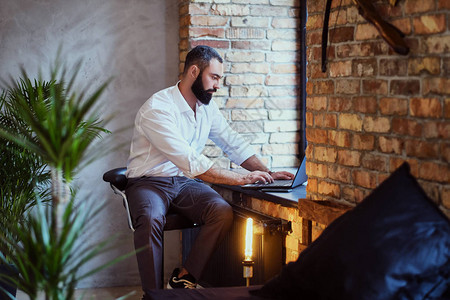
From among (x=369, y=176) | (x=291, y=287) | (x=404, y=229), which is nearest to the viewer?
(x=404, y=229)

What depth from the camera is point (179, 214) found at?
12.8 feet

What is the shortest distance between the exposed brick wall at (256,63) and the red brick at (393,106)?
2.03 metres

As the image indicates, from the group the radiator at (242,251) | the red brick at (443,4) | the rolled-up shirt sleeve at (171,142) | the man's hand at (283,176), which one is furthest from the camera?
the man's hand at (283,176)

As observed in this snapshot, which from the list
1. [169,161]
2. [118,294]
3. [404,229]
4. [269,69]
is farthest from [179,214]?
[404,229]

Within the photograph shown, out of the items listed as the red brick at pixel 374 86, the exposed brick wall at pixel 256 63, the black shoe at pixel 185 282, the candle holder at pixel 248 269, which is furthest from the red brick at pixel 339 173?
the exposed brick wall at pixel 256 63

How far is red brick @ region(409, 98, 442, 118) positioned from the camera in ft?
7.44

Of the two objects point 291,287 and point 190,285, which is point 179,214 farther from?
point 291,287

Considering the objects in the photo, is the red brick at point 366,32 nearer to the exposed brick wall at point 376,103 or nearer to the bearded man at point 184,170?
the exposed brick wall at point 376,103

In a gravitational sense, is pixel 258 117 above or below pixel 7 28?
below

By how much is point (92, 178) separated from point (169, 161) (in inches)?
33.0

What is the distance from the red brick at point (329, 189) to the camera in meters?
2.94

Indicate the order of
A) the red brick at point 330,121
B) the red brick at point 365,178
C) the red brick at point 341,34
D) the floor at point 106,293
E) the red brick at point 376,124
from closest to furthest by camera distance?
the red brick at point 376,124 < the red brick at point 365,178 < the red brick at point 341,34 < the red brick at point 330,121 < the floor at point 106,293

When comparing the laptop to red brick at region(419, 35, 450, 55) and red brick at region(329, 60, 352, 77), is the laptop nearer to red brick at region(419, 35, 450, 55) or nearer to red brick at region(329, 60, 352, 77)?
red brick at region(329, 60, 352, 77)

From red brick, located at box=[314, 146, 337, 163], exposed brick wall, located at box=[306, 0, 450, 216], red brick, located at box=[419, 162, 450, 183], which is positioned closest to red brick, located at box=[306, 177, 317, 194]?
exposed brick wall, located at box=[306, 0, 450, 216]
